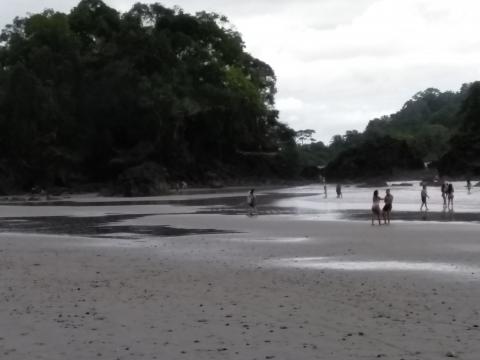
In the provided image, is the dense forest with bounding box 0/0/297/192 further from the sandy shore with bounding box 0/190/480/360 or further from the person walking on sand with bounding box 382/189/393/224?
the sandy shore with bounding box 0/190/480/360

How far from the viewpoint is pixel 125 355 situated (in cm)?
632

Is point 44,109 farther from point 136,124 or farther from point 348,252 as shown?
point 348,252

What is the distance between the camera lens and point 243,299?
359 inches

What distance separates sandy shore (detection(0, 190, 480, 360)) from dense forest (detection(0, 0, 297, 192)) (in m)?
41.1

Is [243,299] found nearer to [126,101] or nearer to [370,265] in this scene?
[370,265]

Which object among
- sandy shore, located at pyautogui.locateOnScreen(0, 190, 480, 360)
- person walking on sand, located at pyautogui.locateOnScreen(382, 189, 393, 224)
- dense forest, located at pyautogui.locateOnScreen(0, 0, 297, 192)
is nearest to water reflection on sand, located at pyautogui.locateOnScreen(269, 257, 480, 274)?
sandy shore, located at pyautogui.locateOnScreen(0, 190, 480, 360)

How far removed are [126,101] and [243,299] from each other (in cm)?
6060

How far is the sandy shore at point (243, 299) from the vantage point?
6566mm

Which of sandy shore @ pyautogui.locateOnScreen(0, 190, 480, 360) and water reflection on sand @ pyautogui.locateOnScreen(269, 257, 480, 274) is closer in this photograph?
sandy shore @ pyautogui.locateOnScreen(0, 190, 480, 360)

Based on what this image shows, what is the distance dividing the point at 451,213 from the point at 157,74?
47.7 meters

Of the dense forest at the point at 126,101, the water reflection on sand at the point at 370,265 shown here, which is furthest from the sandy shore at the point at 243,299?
the dense forest at the point at 126,101

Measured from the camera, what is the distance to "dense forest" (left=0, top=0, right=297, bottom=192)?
6128 centimetres

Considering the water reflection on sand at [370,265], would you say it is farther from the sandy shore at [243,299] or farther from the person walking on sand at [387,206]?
the person walking on sand at [387,206]

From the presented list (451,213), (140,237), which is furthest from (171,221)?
(451,213)
